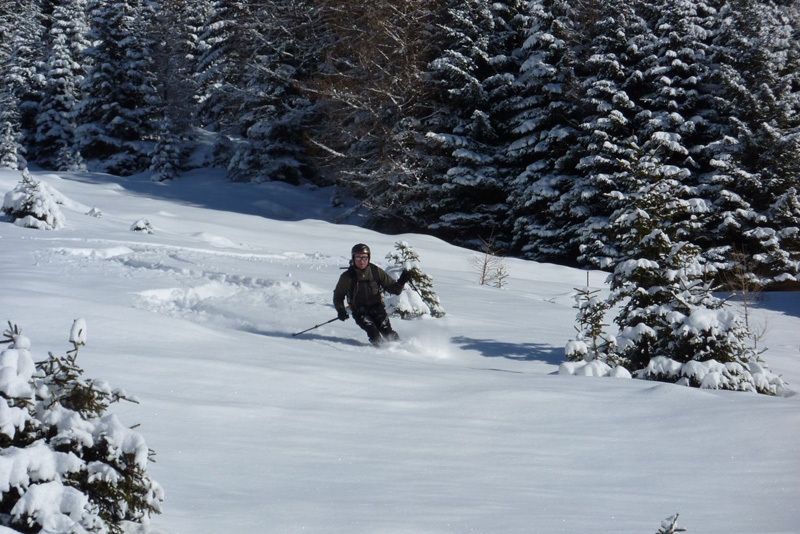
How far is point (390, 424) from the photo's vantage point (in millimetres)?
4914

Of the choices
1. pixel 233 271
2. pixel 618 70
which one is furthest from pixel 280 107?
pixel 233 271

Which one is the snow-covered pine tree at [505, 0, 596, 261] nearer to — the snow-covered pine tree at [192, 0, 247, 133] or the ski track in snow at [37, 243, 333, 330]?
the snow-covered pine tree at [192, 0, 247, 133]

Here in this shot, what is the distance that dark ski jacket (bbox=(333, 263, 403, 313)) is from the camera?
9570 millimetres

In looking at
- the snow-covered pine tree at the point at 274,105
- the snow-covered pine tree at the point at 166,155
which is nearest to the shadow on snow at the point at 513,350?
the snow-covered pine tree at the point at 274,105

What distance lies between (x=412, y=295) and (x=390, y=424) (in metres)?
5.91

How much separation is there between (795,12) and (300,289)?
2722 centimetres

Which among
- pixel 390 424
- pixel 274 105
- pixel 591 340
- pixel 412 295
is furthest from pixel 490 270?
pixel 274 105

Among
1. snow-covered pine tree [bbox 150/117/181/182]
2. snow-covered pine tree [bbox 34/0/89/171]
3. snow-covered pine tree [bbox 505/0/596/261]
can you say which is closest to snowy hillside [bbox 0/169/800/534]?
snow-covered pine tree [bbox 505/0/596/261]

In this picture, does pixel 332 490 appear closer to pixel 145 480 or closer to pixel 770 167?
pixel 145 480

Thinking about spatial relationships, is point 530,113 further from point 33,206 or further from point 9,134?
point 9,134

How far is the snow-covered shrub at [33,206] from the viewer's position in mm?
14109

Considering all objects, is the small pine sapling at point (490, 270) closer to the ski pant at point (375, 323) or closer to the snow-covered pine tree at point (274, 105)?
the ski pant at point (375, 323)

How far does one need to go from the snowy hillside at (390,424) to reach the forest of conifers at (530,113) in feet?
42.9

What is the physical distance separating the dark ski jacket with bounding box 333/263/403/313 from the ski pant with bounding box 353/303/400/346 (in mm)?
45
